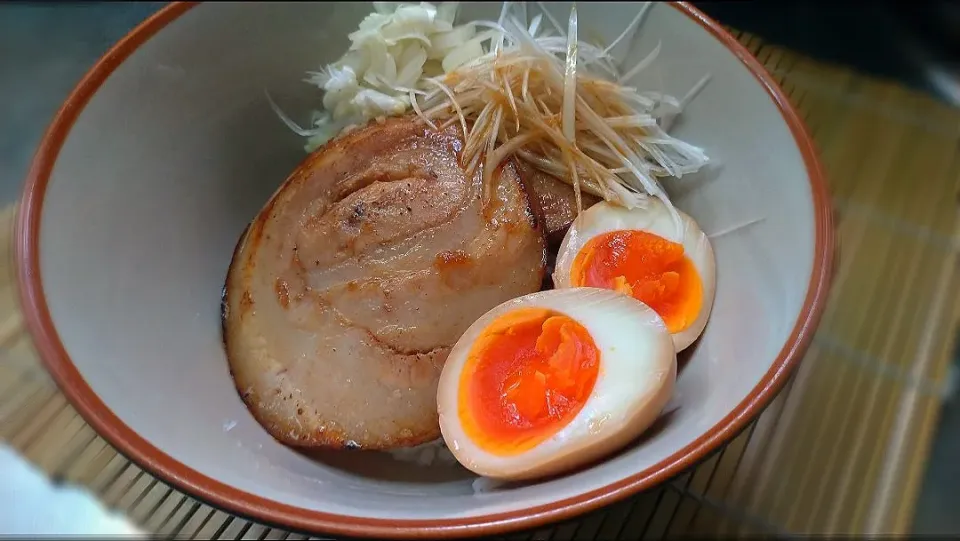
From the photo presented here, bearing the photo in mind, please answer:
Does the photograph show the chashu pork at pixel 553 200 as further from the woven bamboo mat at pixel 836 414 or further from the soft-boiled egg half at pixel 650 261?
the woven bamboo mat at pixel 836 414

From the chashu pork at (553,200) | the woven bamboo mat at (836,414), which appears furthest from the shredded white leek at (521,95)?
the woven bamboo mat at (836,414)

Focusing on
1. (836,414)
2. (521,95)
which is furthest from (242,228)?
(836,414)

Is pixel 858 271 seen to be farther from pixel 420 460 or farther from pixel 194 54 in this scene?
pixel 194 54

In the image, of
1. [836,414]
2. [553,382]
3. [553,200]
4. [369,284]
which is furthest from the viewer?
[836,414]

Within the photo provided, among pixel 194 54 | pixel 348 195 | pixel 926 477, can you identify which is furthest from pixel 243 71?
pixel 926 477

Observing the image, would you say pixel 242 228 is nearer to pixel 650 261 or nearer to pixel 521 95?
pixel 521 95
